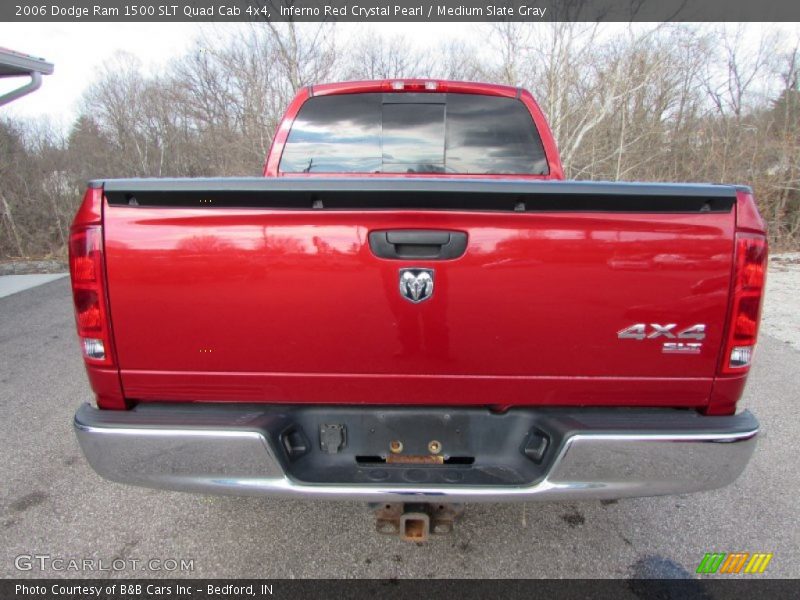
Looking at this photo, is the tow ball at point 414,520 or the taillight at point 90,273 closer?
the taillight at point 90,273

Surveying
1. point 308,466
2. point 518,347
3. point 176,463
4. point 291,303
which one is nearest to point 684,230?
point 518,347

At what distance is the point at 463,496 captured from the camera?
5.02ft

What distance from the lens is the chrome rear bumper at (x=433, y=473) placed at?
4.94 ft

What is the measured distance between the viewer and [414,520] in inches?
67.7

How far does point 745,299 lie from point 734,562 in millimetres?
1417

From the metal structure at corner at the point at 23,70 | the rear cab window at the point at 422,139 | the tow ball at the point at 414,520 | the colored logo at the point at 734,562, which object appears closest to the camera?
the tow ball at the point at 414,520

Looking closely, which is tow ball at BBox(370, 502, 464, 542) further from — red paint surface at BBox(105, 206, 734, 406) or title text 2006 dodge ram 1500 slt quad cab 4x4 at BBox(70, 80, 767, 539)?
red paint surface at BBox(105, 206, 734, 406)

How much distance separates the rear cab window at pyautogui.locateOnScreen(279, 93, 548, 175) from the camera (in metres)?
2.87

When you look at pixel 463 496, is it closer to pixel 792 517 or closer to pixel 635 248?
pixel 635 248

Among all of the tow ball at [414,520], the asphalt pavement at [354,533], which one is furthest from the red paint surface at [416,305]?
the asphalt pavement at [354,533]

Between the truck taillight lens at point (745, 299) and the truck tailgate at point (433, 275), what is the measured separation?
42 mm

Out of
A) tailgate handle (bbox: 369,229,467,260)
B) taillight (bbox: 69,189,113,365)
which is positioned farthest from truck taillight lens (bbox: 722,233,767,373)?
taillight (bbox: 69,189,113,365)

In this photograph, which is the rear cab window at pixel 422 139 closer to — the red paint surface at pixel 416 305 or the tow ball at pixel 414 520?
the red paint surface at pixel 416 305

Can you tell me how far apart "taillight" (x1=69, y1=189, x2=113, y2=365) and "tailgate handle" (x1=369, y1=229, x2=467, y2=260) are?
35.8 inches
